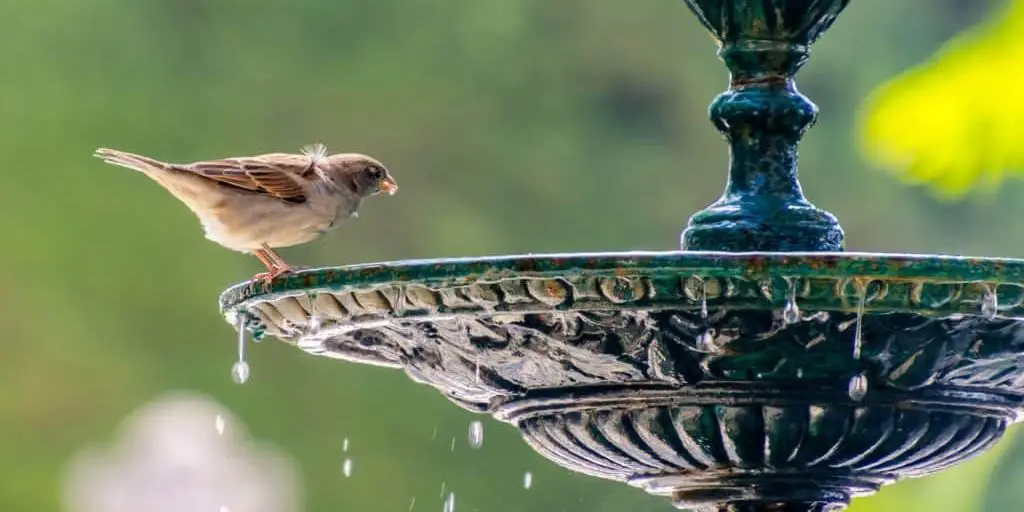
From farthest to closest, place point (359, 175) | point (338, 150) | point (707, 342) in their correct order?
point (338, 150) < point (359, 175) < point (707, 342)

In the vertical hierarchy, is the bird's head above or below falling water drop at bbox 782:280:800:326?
above

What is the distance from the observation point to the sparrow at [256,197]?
439 cm

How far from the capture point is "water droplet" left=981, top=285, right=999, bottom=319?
8.53 feet

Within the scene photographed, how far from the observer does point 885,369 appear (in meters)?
2.87

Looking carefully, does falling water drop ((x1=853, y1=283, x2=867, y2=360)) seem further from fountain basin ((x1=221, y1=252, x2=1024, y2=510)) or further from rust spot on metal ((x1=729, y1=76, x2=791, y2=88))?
rust spot on metal ((x1=729, y1=76, x2=791, y2=88))

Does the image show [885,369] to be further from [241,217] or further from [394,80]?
[394,80]

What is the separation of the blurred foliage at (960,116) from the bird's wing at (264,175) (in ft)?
5.73

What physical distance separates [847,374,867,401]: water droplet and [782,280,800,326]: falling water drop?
0.76ft

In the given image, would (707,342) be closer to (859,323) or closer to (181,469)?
(859,323)

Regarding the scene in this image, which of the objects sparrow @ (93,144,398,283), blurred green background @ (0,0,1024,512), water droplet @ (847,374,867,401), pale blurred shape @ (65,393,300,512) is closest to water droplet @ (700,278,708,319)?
water droplet @ (847,374,867,401)

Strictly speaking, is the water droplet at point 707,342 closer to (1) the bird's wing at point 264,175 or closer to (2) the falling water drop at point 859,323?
(2) the falling water drop at point 859,323

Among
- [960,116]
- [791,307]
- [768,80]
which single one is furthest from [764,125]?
[960,116]

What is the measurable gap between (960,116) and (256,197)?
6.93 feet

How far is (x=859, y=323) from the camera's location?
2705 mm
